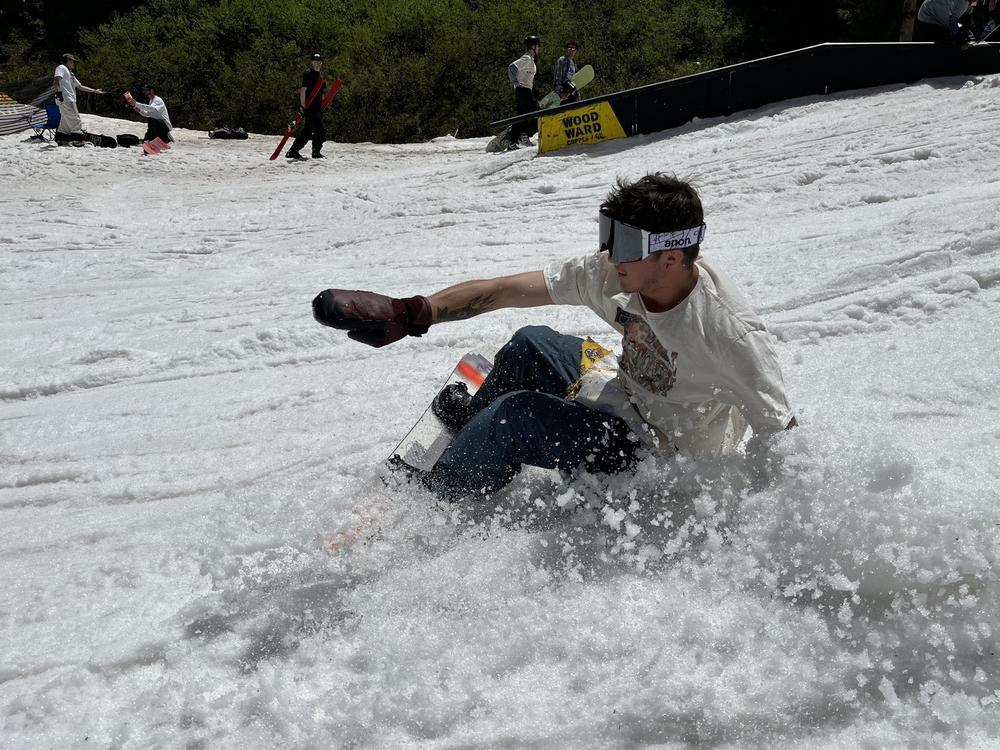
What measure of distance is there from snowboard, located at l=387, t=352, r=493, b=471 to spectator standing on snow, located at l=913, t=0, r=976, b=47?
25.3 feet

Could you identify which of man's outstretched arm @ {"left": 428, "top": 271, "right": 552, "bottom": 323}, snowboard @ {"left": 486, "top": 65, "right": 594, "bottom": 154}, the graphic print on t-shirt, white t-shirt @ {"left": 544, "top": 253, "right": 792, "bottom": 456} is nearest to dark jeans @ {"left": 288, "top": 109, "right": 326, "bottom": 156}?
snowboard @ {"left": 486, "top": 65, "right": 594, "bottom": 154}

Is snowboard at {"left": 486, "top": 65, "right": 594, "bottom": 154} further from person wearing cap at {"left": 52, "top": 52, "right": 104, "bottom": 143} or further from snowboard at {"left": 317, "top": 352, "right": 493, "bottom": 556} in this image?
snowboard at {"left": 317, "top": 352, "right": 493, "bottom": 556}

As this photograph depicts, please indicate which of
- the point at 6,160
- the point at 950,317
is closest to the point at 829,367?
the point at 950,317

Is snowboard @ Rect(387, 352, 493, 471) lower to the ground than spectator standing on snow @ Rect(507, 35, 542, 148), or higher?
lower

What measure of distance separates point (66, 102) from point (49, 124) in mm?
472

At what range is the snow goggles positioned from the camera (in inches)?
86.1

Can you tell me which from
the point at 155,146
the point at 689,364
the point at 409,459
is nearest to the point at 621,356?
the point at 689,364

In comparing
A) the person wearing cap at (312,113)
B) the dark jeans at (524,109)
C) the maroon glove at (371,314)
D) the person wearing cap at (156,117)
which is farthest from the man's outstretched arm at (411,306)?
the person wearing cap at (156,117)

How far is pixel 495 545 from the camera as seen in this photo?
2.53 metres

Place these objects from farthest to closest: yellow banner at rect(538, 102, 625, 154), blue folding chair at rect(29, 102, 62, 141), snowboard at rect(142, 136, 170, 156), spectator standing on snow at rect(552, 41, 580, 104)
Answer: snowboard at rect(142, 136, 170, 156), blue folding chair at rect(29, 102, 62, 141), spectator standing on snow at rect(552, 41, 580, 104), yellow banner at rect(538, 102, 625, 154)

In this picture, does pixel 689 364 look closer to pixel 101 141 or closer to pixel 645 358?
pixel 645 358

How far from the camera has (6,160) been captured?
11.5 metres

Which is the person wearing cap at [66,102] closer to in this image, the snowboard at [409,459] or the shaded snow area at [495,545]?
the shaded snow area at [495,545]

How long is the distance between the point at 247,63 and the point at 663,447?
792 inches
